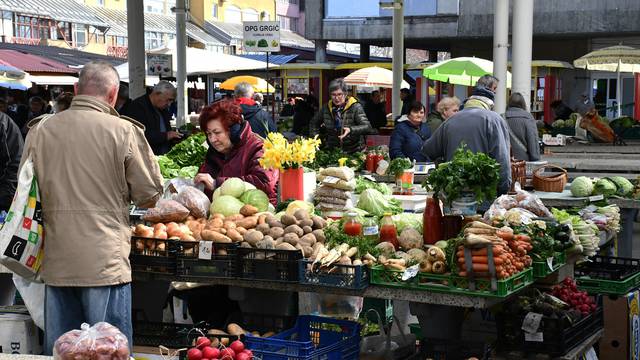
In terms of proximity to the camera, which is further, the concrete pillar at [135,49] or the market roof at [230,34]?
the market roof at [230,34]

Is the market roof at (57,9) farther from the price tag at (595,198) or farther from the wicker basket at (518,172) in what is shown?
the price tag at (595,198)

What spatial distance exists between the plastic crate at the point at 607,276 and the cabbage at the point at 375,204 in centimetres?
136

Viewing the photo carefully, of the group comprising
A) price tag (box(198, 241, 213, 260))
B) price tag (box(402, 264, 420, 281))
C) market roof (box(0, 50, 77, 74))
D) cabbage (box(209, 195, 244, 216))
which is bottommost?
price tag (box(402, 264, 420, 281))

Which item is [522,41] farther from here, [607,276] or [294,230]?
[294,230]

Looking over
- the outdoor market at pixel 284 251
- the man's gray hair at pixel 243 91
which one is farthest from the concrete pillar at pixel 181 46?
the outdoor market at pixel 284 251

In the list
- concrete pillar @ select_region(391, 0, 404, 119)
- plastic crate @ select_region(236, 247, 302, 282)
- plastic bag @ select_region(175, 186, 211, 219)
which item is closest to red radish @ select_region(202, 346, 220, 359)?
plastic crate @ select_region(236, 247, 302, 282)

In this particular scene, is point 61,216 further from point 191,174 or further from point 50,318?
point 191,174

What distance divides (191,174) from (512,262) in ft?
12.7

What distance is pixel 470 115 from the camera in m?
6.90

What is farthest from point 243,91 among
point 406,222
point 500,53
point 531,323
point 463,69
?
point 463,69

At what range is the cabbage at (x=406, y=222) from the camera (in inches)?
214

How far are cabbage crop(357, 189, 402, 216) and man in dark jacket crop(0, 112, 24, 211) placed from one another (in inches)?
93.7

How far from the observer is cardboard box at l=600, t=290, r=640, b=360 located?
6109 mm

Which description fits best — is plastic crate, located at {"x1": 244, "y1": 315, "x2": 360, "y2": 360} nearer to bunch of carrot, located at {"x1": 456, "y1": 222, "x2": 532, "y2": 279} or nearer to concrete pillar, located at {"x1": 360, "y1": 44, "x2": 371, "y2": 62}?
bunch of carrot, located at {"x1": 456, "y1": 222, "x2": 532, "y2": 279}
